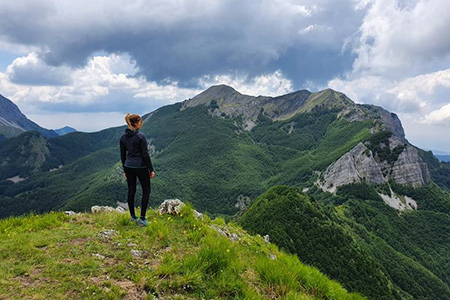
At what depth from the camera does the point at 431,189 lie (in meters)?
188

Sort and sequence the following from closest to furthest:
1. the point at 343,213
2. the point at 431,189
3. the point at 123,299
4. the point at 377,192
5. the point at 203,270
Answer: the point at 123,299
the point at 203,270
the point at 343,213
the point at 377,192
the point at 431,189

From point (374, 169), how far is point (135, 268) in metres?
203

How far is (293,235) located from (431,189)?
180115 mm

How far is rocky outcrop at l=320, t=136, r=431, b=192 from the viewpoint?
180 metres

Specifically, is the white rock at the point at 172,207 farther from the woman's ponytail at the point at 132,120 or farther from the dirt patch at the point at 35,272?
the dirt patch at the point at 35,272

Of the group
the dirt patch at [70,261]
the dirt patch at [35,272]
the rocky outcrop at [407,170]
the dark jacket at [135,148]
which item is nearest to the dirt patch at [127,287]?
the dirt patch at [70,261]

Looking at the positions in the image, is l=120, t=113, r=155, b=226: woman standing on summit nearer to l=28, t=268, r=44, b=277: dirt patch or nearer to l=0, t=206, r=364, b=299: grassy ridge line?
l=0, t=206, r=364, b=299: grassy ridge line

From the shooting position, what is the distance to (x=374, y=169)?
181250mm

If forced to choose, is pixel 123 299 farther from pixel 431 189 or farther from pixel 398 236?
pixel 431 189

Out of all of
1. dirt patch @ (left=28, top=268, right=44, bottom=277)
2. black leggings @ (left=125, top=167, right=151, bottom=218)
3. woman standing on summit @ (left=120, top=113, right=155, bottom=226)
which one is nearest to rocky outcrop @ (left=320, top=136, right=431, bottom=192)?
black leggings @ (left=125, top=167, right=151, bottom=218)

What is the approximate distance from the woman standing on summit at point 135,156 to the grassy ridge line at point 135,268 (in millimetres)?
1638

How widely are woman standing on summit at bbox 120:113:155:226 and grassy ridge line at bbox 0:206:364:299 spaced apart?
1.64m

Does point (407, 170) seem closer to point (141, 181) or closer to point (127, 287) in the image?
point (141, 181)

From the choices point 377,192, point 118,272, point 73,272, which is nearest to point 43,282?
point 73,272
